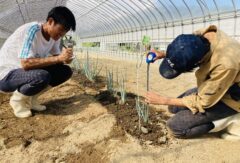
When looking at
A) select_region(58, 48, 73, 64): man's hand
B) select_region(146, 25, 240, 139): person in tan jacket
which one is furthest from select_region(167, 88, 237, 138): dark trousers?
select_region(58, 48, 73, 64): man's hand

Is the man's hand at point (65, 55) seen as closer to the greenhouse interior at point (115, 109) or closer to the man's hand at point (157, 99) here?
the greenhouse interior at point (115, 109)

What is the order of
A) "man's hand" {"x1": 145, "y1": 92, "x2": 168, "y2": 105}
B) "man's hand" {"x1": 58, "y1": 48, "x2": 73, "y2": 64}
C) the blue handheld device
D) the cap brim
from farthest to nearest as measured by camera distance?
"man's hand" {"x1": 58, "y1": 48, "x2": 73, "y2": 64} → the blue handheld device → "man's hand" {"x1": 145, "y1": 92, "x2": 168, "y2": 105} → the cap brim

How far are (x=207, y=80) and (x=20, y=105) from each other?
1553mm

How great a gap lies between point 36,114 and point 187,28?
6.49 meters

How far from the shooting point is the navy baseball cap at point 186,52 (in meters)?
1.71

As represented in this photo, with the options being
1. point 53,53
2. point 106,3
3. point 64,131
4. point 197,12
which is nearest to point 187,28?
point 197,12

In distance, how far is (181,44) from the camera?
1.74m

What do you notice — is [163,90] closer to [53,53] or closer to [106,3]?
[53,53]

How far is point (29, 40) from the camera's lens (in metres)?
2.23

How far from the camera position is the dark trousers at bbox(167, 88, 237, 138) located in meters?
2.04

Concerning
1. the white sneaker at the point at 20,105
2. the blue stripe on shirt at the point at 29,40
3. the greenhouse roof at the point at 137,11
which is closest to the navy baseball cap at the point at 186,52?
the blue stripe on shirt at the point at 29,40

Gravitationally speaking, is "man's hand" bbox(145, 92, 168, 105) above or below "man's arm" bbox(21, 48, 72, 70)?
below

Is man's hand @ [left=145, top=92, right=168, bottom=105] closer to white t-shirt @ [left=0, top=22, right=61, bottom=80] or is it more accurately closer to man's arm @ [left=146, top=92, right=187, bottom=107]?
man's arm @ [left=146, top=92, right=187, bottom=107]

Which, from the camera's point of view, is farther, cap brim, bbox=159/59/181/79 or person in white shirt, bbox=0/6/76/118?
person in white shirt, bbox=0/6/76/118
